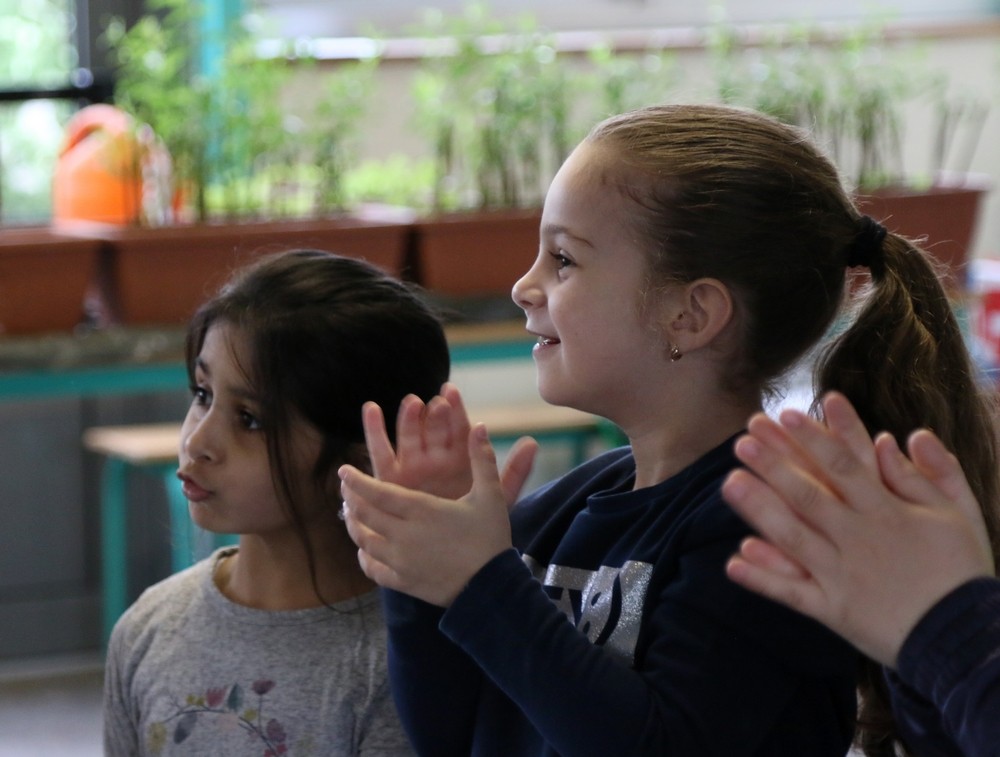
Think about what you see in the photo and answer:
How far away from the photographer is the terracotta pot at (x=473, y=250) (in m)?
2.61

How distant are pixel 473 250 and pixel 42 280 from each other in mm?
763

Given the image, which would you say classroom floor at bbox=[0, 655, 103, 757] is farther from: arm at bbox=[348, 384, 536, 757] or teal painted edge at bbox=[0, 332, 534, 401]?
arm at bbox=[348, 384, 536, 757]

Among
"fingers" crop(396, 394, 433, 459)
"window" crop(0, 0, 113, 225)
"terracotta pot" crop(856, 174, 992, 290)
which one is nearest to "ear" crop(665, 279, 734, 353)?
"fingers" crop(396, 394, 433, 459)

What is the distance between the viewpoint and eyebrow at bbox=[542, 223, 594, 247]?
1.14m

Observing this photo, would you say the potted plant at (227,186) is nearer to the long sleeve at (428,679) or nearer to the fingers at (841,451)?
the long sleeve at (428,679)

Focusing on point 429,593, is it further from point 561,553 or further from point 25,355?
point 25,355

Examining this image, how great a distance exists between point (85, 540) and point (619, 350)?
2.65 metres

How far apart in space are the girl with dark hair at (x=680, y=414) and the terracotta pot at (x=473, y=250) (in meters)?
1.40

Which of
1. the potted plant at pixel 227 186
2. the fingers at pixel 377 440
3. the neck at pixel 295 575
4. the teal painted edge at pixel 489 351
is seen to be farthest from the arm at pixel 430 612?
the teal painted edge at pixel 489 351

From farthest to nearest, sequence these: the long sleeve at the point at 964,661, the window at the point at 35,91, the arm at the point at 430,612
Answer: the window at the point at 35,91
the arm at the point at 430,612
the long sleeve at the point at 964,661

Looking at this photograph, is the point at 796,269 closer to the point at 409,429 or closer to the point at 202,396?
the point at 409,429

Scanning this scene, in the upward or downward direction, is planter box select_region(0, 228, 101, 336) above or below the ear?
below

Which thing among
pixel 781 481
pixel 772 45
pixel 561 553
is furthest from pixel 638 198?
pixel 772 45

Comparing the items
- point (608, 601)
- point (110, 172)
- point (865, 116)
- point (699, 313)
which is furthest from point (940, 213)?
point (608, 601)
